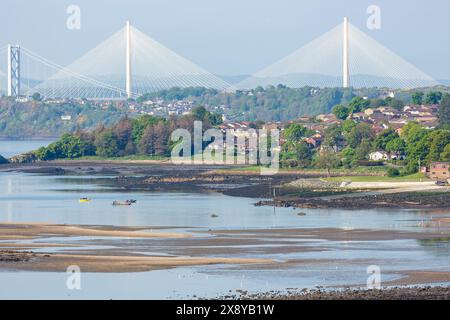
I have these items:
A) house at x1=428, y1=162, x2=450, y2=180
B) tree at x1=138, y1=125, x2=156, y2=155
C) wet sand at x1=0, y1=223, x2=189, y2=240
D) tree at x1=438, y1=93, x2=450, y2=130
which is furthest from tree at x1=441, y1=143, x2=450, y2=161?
tree at x1=138, y1=125, x2=156, y2=155

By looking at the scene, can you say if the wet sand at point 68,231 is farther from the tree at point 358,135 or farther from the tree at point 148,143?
the tree at point 148,143

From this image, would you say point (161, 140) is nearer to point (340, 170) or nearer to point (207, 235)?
point (340, 170)

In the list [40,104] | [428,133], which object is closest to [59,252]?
[428,133]

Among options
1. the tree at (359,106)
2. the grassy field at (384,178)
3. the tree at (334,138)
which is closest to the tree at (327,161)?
the tree at (334,138)

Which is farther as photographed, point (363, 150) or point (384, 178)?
point (363, 150)

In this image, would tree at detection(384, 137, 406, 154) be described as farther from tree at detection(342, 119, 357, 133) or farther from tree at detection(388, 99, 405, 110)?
tree at detection(388, 99, 405, 110)

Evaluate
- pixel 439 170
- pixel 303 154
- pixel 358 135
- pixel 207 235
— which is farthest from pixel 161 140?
pixel 207 235
